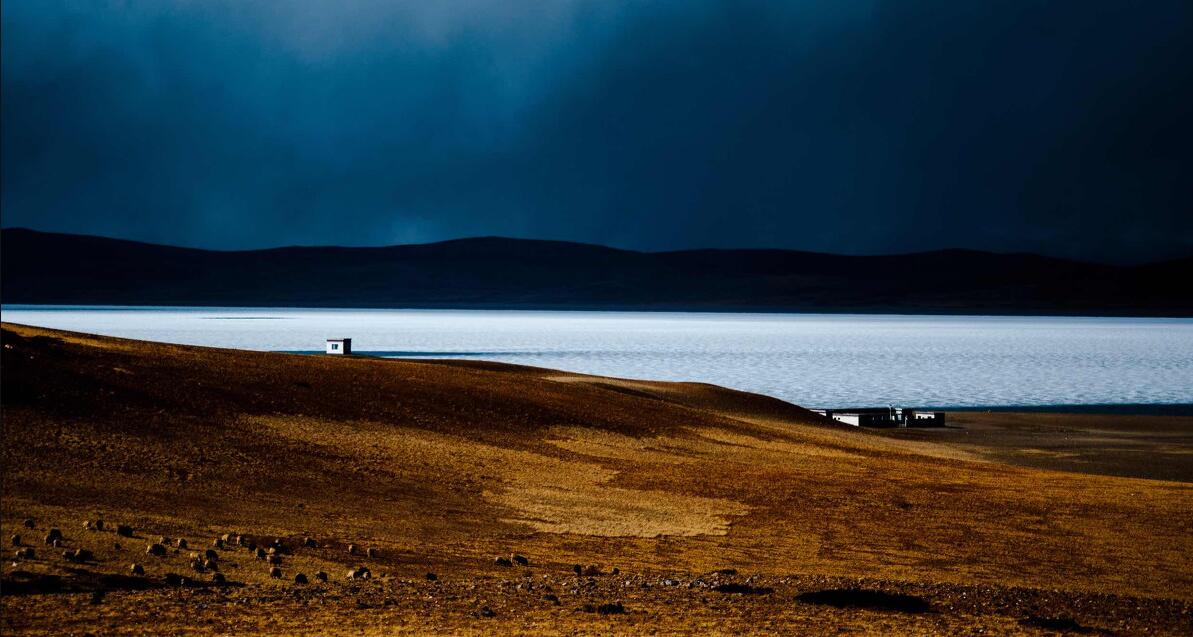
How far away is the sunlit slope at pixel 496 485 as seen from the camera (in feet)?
47.2

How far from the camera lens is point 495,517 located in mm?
16141

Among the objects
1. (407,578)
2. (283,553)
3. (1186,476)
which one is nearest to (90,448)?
(283,553)

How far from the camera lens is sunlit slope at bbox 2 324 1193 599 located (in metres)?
14.4

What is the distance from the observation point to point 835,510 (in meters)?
18.5

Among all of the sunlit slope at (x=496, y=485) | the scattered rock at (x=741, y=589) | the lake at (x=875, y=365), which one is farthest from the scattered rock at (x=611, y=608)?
the lake at (x=875, y=365)

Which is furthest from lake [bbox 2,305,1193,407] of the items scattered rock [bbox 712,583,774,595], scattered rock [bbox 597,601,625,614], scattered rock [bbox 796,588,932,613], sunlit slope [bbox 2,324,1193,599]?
scattered rock [bbox 597,601,625,614]

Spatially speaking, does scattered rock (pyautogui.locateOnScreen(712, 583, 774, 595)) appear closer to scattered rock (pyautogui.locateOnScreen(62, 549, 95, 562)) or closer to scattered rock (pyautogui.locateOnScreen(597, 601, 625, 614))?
scattered rock (pyautogui.locateOnScreen(597, 601, 625, 614))

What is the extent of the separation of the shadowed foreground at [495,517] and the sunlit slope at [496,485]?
7cm

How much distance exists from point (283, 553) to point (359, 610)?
259 centimetres

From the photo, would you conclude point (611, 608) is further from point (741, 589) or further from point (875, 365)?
point (875, 365)

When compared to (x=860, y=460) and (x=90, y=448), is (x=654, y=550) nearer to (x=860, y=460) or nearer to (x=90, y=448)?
(x=90, y=448)

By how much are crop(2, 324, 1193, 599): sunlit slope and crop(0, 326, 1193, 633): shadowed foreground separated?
0.07m

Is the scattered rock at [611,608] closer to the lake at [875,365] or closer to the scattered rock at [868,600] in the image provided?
the scattered rock at [868,600]

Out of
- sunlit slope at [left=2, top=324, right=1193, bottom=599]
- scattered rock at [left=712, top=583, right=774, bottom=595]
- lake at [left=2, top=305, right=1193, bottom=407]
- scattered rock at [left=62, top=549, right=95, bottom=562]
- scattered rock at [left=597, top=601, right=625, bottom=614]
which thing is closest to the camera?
scattered rock at [left=597, top=601, right=625, bottom=614]
